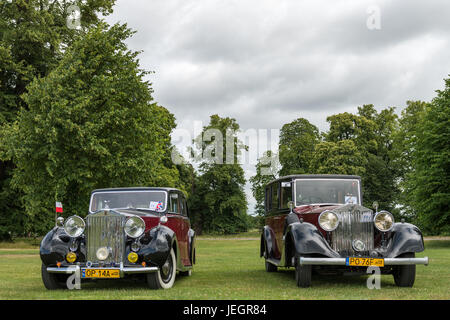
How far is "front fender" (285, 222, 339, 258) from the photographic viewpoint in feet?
29.9

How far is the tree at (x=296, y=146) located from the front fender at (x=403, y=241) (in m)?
48.3

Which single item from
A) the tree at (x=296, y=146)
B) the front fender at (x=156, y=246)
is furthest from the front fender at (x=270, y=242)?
the tree at (x=296, y=146)

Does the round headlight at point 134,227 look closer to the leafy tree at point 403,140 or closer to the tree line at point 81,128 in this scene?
the tree line at point 81,128

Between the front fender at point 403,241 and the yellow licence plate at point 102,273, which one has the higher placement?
the front fender at point 403,241

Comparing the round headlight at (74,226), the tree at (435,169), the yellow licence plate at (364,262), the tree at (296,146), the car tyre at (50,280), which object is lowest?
the car tyre at (50,280)

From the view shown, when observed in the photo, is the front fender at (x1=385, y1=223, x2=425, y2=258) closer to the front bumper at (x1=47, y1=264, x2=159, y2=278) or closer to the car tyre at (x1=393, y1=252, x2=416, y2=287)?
the car tyre at (x1=393, y1=252, x2=416, y2=287)

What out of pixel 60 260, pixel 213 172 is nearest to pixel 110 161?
pixel 60 260

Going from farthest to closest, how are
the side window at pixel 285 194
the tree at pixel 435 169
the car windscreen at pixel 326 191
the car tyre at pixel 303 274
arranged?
the tree at pixel 435 169 → the side window at pixel 285 194 → the car windscreen at pixel 326 191 → the car tyre at pixel 303 274

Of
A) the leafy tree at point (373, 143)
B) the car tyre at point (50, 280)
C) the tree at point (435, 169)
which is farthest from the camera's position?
the leafy tree at point (373, 143)

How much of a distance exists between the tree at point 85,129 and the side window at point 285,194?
12.8m

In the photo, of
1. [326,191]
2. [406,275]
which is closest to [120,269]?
[326,191]

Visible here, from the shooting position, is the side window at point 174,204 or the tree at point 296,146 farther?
the tree at point 296,146

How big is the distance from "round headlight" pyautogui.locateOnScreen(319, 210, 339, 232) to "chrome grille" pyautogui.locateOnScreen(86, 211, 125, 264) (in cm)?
369

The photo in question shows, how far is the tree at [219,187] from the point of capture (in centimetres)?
6156
